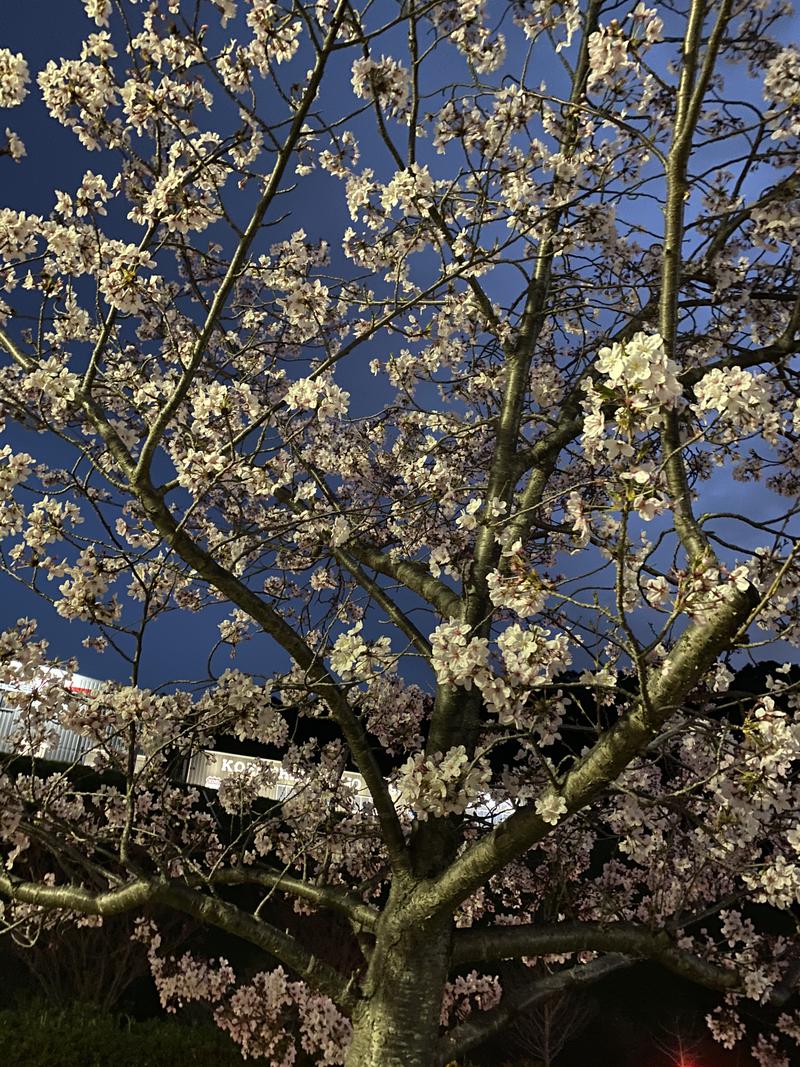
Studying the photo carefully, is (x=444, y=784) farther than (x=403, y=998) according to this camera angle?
No

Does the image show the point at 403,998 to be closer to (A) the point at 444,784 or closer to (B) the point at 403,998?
(B) the point at 403,998

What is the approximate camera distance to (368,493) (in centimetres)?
766

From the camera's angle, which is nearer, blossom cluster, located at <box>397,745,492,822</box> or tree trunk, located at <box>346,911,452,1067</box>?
blossom cluster, located at <box>397,745,492,822</box>

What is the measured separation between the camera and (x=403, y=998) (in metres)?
3.92

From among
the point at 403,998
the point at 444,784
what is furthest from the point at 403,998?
the point at 444,784

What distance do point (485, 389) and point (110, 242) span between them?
3892 millimetres

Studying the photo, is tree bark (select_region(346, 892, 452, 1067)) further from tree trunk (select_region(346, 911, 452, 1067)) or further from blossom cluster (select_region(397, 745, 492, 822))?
blossom cluster (select_region(397, 745, 492, 822))

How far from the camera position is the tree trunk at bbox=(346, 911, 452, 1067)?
3.87 m

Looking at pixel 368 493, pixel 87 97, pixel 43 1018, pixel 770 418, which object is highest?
pixel 368 493

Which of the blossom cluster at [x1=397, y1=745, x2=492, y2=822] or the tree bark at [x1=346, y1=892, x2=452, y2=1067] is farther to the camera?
the tree bark at [x1=346, y1=892, x2=452, y2=1067]

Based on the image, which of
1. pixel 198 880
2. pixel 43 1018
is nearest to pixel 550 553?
pixel 198 880

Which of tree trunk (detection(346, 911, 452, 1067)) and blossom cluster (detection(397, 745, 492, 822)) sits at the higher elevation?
blossom cluster (detection(397, 745, 492, 822))

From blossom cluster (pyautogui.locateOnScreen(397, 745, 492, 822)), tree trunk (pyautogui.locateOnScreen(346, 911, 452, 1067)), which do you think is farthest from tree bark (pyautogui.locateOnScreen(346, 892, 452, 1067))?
blossom cluster (pyautogui.locateOnScreen(397, 745, 492, 822))

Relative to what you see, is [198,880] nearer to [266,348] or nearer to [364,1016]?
[364,1016]
